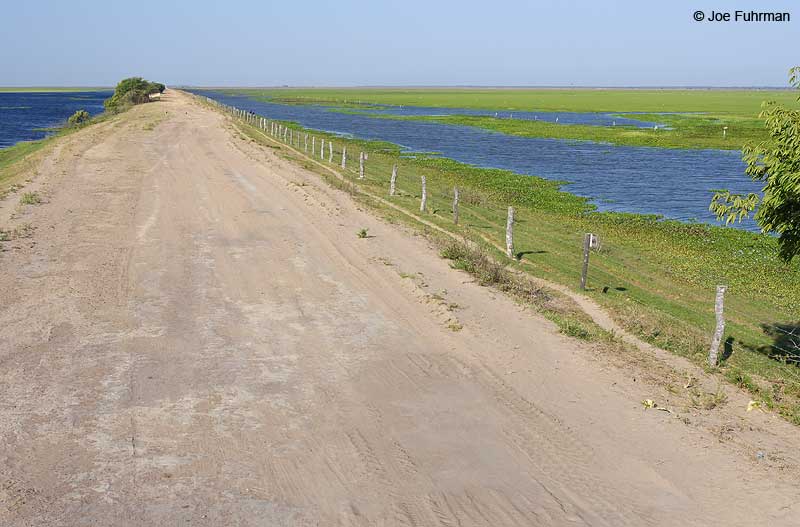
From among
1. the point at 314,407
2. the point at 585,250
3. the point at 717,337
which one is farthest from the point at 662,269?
the point at 314,407

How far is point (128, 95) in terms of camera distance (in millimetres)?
102375

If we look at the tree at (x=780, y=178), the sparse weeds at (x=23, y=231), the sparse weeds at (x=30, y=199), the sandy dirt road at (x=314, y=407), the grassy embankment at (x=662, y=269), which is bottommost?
the grassy embankment at (x=662, y=269)

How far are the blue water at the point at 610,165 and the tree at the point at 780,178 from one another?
2029 cm

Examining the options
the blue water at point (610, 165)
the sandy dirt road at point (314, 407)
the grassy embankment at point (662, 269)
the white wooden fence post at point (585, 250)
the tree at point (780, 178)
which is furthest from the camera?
the blue water at point (610, 165)

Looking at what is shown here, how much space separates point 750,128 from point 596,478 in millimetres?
88295

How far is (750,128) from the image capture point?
85438 millimetres

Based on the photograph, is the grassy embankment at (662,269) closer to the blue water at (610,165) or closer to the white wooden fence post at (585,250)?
the white wooden fence post at (585,250)

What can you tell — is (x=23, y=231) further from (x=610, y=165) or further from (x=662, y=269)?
(x=610, y=165)

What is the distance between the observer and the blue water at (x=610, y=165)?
125ft

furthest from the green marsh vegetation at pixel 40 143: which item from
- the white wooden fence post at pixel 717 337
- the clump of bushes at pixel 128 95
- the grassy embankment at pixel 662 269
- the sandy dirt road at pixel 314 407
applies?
the white wooden fence post at pixel 717 337

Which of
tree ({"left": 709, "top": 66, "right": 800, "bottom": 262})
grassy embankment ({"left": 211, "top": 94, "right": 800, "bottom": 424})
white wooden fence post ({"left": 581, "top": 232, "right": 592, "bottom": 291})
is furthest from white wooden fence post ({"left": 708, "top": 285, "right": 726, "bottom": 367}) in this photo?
white wooden fence post ({"left": 581, "top": 232, "right": 592, "bottom": 291})

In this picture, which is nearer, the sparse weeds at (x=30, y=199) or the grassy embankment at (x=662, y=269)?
the grassy embankment at (x=662, y=269)

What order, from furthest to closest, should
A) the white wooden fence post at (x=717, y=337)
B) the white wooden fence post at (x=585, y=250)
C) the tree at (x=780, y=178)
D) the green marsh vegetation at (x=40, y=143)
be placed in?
1. the green marsh vegetation at (x=40, y=143)
2. the white wooden fence post at (x=585, y=250)
3. the white wooden fence post at (x=717, y=337)
4. the tree at (x=780, y=178)

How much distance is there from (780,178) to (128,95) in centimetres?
10394
